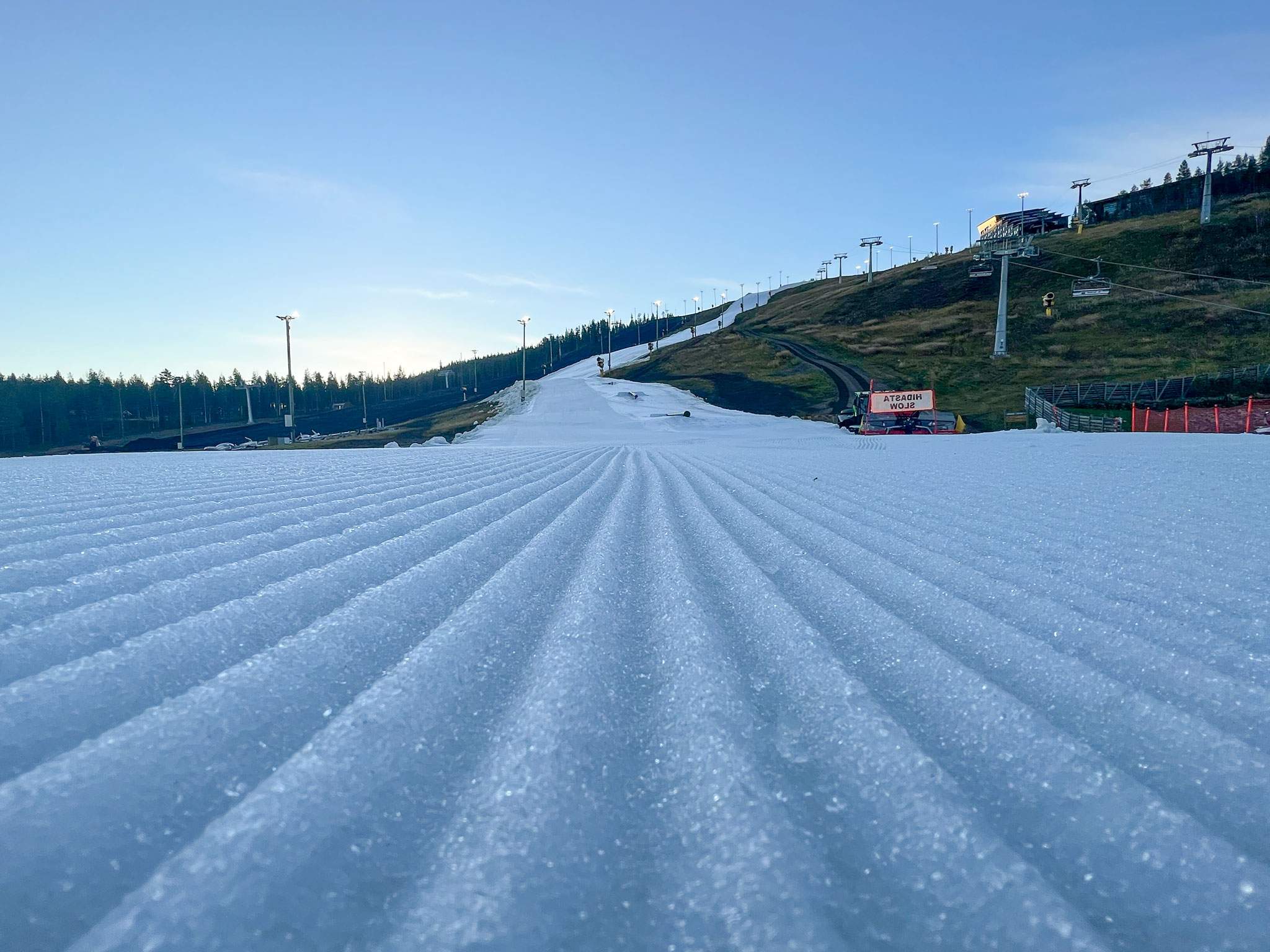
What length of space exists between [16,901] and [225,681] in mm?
560

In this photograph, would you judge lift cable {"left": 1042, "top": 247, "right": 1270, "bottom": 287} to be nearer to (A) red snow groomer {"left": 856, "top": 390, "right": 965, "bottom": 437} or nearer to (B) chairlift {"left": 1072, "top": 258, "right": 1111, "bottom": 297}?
(B) chairlift {"left": 1072, "top": 258, "right": 1111, "bottom": 297}

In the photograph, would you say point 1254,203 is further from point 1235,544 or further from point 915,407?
point 1235,544

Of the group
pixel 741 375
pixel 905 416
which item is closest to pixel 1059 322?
pixel 741 375

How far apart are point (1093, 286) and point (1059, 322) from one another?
12.8 feet

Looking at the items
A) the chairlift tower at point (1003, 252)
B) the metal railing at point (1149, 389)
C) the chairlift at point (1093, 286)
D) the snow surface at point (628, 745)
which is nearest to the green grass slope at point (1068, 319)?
the chairlift at point (1093, 286)

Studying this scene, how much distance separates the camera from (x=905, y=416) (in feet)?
85.3

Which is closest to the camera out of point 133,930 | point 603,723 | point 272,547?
point 133,930

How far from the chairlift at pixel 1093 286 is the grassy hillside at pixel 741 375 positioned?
64.6ft

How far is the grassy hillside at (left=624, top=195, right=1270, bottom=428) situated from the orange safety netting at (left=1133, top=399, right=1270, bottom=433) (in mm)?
7602

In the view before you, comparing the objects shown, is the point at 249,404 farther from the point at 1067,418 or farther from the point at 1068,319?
the point at 1068,319

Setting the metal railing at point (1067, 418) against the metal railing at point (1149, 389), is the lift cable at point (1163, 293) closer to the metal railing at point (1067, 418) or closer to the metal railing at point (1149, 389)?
the metal railing at point (1149, 389)

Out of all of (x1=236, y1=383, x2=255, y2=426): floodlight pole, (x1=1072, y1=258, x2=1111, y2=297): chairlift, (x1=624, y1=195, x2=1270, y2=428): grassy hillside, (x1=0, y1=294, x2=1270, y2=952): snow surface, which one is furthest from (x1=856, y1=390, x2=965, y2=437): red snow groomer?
(x1=236, y1=383, x2=255, y2=426): floodlight pole

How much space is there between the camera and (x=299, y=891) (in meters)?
0.77

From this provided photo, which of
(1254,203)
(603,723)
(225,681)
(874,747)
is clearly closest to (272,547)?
(225,681)
